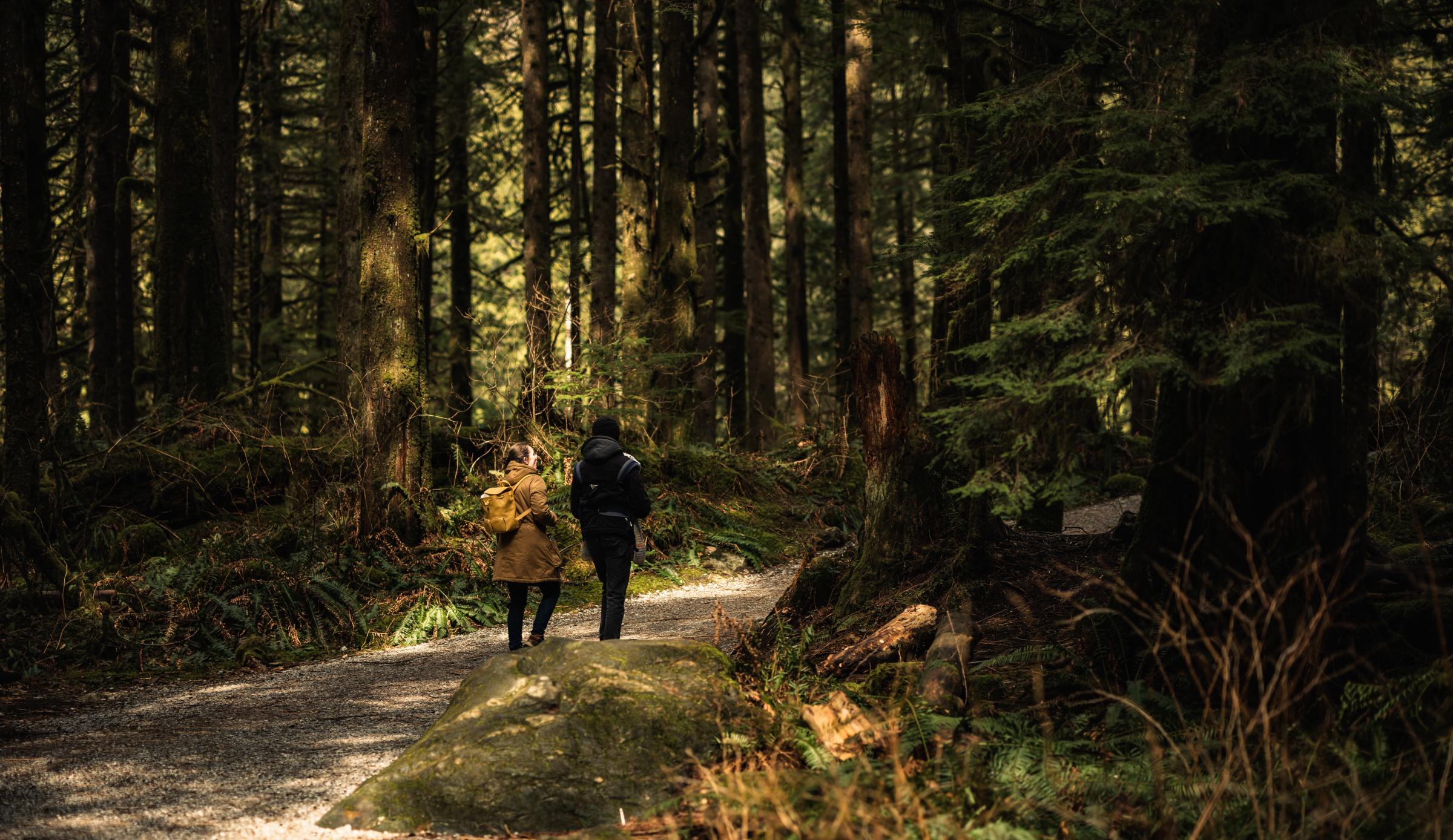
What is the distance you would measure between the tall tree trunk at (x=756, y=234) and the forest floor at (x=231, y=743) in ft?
33.8

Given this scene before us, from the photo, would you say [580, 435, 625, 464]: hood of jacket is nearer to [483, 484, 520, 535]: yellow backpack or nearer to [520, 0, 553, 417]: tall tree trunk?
[483, 484, 520, 535]: yellow backpack

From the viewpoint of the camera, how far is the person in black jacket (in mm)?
7969

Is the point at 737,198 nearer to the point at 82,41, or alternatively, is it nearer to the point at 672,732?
the point at 82,41

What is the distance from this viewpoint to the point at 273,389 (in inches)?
561

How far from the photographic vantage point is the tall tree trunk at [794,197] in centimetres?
2067

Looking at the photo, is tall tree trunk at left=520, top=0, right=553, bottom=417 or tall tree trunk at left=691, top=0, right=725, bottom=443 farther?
tall tree trunk at left=691, top=0, right=725, bottom=443

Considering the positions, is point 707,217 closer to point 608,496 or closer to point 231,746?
point 608,496

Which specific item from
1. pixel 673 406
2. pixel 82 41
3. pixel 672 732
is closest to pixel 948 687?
pixel 672 732

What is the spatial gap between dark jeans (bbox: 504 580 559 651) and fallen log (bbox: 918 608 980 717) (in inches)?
126

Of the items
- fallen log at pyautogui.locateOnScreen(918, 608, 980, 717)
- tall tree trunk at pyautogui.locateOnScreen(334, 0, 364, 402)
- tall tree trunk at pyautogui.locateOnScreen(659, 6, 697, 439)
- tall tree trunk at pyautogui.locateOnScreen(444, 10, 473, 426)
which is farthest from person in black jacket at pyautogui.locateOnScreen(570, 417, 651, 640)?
tall tree trunk at pyautogui.locateOnScreen(444, 10, 473, 426)

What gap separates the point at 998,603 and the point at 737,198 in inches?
751

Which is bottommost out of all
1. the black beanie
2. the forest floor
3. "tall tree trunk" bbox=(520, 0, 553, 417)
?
the forest floor

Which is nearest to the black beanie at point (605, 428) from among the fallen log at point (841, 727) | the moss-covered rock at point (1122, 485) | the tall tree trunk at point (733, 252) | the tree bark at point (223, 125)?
the fallen log at point (841, 727)

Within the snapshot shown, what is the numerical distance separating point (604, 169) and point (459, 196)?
661 cm
